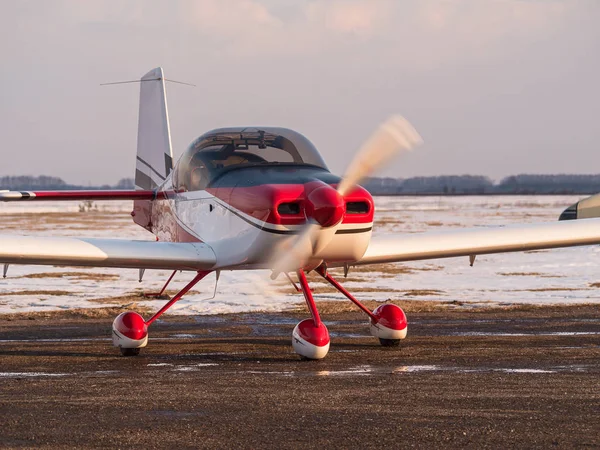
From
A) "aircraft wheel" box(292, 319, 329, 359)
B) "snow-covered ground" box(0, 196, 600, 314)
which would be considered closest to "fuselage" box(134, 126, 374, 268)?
"aircraft wheel" box(292, 319, 329, 359)

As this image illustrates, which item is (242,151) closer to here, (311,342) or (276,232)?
(276,232)

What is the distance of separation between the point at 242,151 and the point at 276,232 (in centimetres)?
184

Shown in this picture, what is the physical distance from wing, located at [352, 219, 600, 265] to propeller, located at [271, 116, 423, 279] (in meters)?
1.35

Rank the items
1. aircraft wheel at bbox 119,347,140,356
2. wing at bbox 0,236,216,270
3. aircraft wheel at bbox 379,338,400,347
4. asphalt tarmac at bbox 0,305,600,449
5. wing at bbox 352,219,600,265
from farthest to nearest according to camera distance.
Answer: wing at bbox 352,219,600,265 < aircraft wheel at bbox 379,338,400,347 < aircraft wheel at bbox 119,347,140,356 < wing at bbox 0,236,216,270 < asphalt tarmac at bbox 0,305,600,449

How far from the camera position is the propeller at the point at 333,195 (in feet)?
26.8

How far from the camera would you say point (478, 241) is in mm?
10984

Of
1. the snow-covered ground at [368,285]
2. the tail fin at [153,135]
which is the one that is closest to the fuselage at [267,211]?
the snow-covered ground at [368,285]

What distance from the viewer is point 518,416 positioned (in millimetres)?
5996

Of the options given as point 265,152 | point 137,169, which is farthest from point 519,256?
point 265,152

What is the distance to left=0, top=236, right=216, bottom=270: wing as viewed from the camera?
930 centimetres

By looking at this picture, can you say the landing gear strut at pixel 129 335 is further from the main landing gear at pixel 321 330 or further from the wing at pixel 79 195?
the wing at pixel 79 195

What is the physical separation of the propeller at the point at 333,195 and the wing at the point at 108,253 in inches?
44.6

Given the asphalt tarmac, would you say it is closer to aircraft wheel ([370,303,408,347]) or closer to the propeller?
aircraft wheel ([370,303,408,347])

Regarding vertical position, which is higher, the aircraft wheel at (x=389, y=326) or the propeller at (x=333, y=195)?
the propeller at (x=333, y=195)
